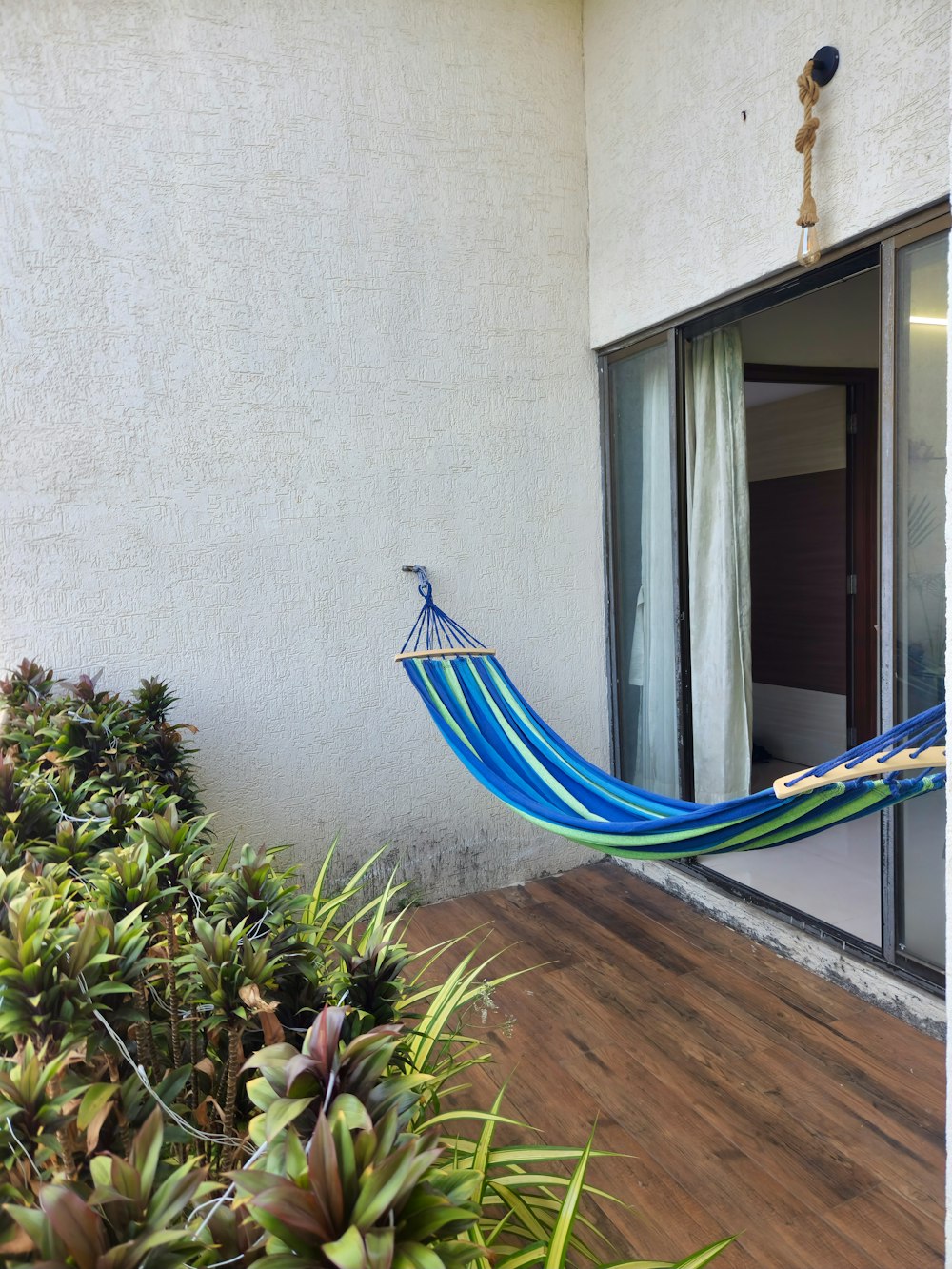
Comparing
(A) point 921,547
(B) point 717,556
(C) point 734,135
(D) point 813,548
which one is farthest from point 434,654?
(D) point 813,548

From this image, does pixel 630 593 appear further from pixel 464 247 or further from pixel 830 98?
pixel 830 98

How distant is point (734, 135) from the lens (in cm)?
251

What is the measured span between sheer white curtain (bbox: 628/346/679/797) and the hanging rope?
0.87 metres

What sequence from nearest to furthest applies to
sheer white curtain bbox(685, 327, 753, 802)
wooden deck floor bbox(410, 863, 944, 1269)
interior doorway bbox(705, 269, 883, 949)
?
wooden deck floor bbox(410, 863, 944, 1269), sheer white curtain bbox(685, 327, 753, 802), interior doorway bbox(705, 269, 883, 949)

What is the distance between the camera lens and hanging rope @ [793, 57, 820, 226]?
2.17 metres

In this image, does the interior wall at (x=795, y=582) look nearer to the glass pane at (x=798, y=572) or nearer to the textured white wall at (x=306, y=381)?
the glass pane at (x=798, y=572)

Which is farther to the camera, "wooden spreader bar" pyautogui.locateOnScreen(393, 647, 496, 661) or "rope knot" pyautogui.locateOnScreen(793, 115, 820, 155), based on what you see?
"wooden spreader bar" pyautogui.locateOnScreen(393, 647, 496, 661)

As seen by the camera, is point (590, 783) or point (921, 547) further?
point (590, 783)

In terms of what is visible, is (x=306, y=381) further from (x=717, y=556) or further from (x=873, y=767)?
(x=873, y=767)

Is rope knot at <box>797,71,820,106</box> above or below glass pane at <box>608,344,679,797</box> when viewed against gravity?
above

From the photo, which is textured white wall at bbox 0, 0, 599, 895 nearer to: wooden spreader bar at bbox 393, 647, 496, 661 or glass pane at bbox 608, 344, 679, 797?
glass pane at bbox 608, 344, 679, 797

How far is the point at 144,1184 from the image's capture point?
0.66 metres

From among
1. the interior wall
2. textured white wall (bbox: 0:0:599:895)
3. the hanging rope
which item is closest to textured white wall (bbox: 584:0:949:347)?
the hanging rope

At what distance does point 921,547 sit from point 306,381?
197 centimetres
